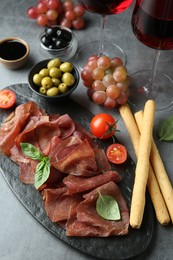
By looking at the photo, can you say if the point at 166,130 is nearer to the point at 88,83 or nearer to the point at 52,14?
the point at 88,83

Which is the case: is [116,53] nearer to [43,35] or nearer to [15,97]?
[43,35]

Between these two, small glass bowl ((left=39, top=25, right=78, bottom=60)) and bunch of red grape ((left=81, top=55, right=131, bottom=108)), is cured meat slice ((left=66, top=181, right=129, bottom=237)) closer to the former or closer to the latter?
bunch of red grape ((left=81, top=55, right=131, bottom=108))

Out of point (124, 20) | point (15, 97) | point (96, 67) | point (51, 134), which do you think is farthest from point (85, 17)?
point (51, 134)

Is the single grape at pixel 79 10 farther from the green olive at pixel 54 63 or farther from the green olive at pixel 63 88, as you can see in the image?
the green olive at pixel 63 88

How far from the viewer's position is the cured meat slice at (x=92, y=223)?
1.35 m

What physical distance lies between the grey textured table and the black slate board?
36 millimetres

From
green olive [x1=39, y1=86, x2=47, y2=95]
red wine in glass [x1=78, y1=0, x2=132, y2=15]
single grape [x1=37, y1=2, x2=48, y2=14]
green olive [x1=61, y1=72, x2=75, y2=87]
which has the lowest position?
green olive [x1=39, y1=86, x2=47, y2=95]

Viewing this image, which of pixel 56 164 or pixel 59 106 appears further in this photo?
pixel 59 106

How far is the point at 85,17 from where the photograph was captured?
205 centimetres

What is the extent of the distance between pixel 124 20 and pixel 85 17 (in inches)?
7.6

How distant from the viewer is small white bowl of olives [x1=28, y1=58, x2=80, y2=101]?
65.2 inches

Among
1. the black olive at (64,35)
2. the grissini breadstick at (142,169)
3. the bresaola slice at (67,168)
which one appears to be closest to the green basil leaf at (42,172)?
the bresaola slice at (67,168)

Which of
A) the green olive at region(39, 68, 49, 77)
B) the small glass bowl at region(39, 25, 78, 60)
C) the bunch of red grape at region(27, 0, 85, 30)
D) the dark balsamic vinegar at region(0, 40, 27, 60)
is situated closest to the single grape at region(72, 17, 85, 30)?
the bunch of red grape at region(27, 0, 85, 30)

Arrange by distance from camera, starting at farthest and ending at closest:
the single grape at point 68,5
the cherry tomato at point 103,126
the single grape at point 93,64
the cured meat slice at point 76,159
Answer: the single grape at point 68,5, the single grape at point 93,64, the cherry tomato at point 103,126, the cured meat slice at point 76,159
